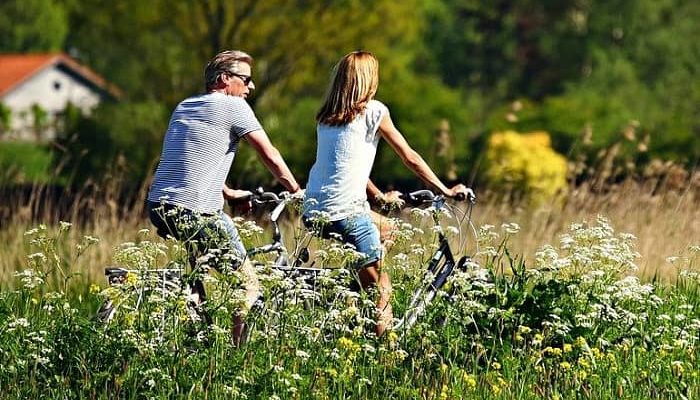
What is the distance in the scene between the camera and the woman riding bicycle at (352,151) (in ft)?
23.0

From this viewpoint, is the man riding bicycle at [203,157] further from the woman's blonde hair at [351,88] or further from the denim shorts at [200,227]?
the woman's blonde hair at [351,88]

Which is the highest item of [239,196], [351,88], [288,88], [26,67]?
[351,88]

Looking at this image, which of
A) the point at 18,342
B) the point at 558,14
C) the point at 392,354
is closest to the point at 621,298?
the point at 392,354

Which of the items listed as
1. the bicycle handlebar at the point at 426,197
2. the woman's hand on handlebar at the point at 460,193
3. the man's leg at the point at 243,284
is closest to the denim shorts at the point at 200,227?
the man's leg at the point at 243,284

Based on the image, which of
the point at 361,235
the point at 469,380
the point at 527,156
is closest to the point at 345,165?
the point at 361,235

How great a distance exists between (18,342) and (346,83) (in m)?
1.90

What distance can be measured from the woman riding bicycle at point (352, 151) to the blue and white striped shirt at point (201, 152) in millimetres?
396

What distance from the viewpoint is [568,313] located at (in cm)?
683

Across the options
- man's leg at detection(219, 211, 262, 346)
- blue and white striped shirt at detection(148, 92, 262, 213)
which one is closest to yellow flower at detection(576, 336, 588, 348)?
man's leg at detection(219, 211, 262, 346)

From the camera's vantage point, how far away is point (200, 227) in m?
6.12

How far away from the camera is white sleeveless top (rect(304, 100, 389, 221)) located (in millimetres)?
7051

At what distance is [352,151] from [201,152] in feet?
2.36

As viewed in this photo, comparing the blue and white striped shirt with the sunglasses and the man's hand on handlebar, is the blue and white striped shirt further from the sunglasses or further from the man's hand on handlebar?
the man's hand on handlebar

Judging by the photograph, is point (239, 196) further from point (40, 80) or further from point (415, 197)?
point (40, 80)
